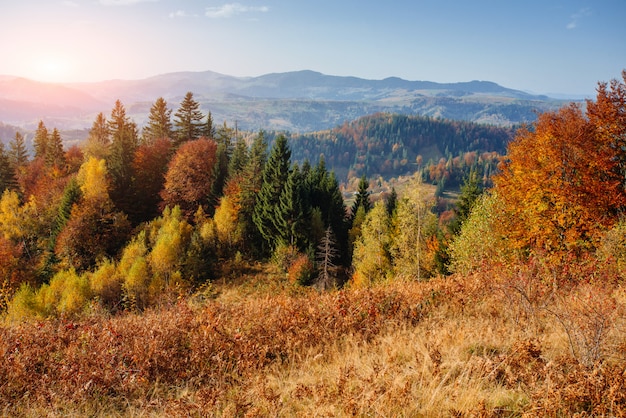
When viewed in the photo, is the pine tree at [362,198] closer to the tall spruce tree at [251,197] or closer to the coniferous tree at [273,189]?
the coniferous tree at [273,189]

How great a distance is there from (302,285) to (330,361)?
3321 cm

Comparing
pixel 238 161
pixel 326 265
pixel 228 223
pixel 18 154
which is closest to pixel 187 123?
pixel 238 161

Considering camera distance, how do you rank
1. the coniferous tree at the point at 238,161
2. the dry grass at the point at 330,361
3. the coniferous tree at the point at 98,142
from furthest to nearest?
the coniferous tree at the point at 98,142
the coniferous tree at the point at 238,161
the dry grass at the point at 330,361

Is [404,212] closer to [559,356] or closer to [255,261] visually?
[255,261]

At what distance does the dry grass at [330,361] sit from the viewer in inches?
194

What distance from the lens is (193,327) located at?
8.22 metres

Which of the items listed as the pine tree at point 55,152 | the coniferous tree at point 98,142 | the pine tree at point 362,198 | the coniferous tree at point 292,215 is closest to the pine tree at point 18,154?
the pine tree at point 55,152

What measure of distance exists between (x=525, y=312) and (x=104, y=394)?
8347mm

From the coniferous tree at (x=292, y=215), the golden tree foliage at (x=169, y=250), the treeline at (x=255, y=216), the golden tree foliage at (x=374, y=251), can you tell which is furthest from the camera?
the coniferous tree at (x=292, y=215)

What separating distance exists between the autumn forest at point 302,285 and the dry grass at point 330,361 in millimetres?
42

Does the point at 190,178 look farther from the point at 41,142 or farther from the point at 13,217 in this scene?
the point at 41,142

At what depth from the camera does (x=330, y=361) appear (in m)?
7.30

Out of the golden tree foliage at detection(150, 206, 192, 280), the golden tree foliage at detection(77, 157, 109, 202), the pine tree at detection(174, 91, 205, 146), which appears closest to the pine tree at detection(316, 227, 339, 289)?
the golden tree foliage at detection(150, 206, 192, 280)

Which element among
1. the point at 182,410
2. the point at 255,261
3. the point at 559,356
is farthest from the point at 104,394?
the point at 255,261
